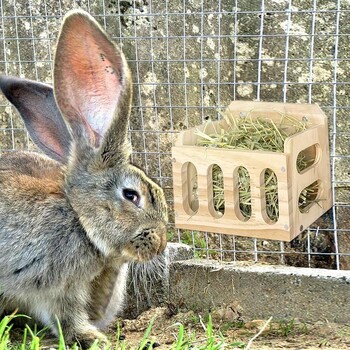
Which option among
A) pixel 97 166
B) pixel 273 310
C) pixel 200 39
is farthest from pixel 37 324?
pixel 200 39

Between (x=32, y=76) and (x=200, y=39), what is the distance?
1109mm

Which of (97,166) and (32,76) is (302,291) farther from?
(32,76)

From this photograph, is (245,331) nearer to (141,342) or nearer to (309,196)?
(309,196)

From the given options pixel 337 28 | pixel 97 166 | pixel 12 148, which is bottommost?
pixel 12 148

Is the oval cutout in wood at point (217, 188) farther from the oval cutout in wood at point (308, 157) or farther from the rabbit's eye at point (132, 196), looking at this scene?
the rabbit's eye at point (132, 196)

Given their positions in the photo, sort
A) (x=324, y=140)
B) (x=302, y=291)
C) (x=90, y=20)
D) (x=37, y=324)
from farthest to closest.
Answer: (x=324, y=140) < (x=302, y=291) < (x=37, y=324) < (x=90, y=20)

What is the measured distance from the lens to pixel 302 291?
4254mm

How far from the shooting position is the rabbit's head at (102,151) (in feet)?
11.7

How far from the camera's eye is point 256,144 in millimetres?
4359

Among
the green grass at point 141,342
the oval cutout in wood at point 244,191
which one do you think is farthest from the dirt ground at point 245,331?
the oval cutout in wood at point 244,191

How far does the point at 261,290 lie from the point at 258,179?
0.53m

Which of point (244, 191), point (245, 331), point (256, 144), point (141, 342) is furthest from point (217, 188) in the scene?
point (141, 342)

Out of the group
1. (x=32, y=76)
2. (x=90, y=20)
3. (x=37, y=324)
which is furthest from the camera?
(x=32, y=76)

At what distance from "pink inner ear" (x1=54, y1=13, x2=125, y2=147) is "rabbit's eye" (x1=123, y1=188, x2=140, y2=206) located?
25cm
